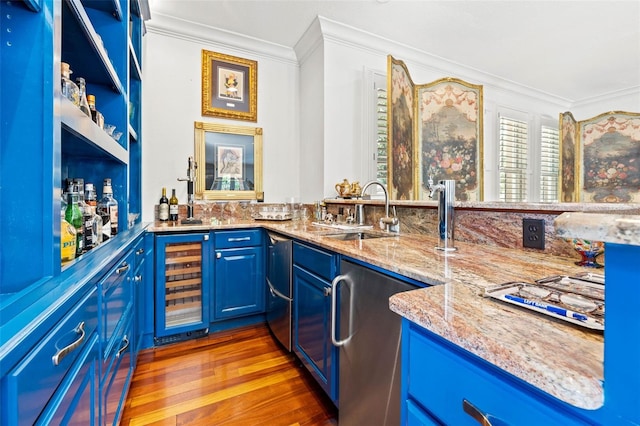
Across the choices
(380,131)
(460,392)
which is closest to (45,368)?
(460,392)

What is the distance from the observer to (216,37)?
286 cm

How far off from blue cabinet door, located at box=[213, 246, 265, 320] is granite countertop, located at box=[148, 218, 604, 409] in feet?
4.99

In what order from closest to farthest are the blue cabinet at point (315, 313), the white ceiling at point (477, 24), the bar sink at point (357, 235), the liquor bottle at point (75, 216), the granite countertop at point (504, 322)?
the granite countertop at point (504, 322), the liquor bottle at point (75, 216), the blue cabinet at point (315, 313), the bar sink at point (357, 235), the white ceiling at point (477, 24)

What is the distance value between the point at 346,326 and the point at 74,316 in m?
0.97

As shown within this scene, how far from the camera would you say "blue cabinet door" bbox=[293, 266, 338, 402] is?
1.46 m

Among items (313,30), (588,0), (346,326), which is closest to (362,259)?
(346,326)

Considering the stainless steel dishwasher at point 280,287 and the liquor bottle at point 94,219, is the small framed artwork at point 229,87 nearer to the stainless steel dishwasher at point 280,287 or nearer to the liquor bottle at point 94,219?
the stainless steel dishwasher at point 280,287

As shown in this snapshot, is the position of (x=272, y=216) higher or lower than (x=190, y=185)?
lower

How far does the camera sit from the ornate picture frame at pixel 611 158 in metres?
3.81

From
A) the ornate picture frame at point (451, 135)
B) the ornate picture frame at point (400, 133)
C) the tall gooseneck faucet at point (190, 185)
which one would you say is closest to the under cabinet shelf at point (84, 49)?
the tall gooseneck faucet at point (190, 185)

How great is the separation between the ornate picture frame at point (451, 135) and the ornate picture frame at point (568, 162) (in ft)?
5.95

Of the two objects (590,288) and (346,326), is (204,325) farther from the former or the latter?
(590,288)

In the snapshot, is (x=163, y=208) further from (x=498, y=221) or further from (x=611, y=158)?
(x=611, y=158)

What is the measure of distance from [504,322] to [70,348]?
0.91 meters
